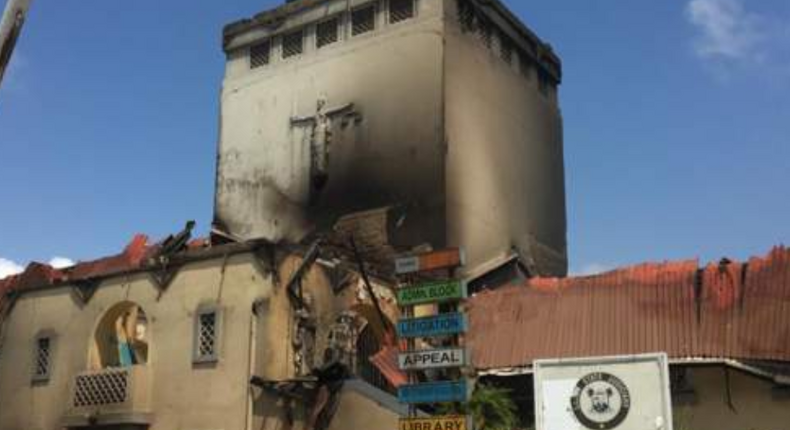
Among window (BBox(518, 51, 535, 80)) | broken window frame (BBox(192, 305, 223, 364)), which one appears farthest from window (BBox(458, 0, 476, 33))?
broken window frame (BBox(192, 305, 223, 364))

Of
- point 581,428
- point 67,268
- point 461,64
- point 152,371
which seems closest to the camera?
point 581,428

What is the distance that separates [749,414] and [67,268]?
57.2 feet

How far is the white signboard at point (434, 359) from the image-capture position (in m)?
14.4

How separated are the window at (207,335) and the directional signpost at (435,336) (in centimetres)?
595

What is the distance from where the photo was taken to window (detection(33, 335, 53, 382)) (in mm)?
22812

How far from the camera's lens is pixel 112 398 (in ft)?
68.8

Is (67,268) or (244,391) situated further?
(67,268)

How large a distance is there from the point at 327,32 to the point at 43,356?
14.6 m

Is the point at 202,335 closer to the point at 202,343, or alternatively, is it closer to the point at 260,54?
the point at 202,343

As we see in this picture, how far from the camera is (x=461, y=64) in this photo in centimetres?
2978

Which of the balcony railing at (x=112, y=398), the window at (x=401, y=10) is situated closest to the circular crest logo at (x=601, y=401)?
the balcony railing at (x=112, y=398)

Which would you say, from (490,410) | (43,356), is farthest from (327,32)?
(490,410)

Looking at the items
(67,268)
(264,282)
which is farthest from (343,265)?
(67,268)

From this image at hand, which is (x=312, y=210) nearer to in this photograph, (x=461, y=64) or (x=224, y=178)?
(x=224, y=178)
